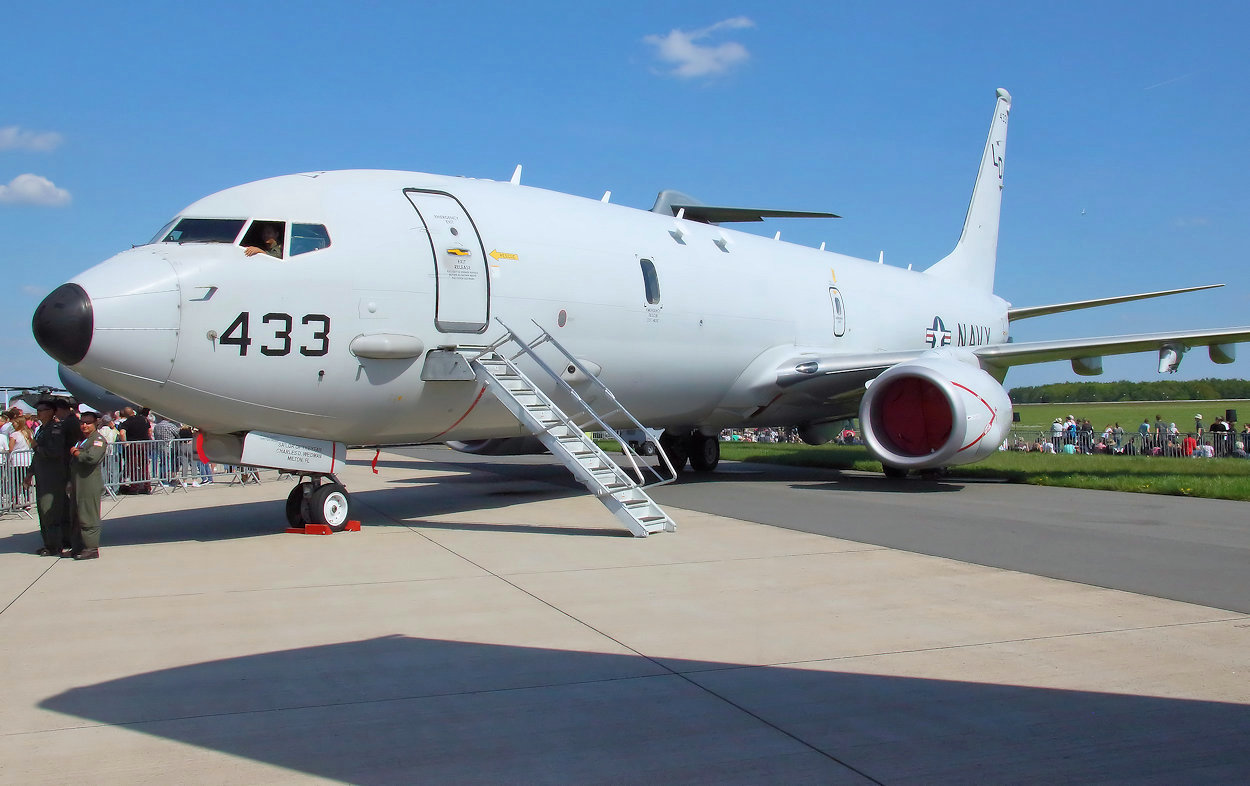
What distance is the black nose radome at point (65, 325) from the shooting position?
7.54 meters

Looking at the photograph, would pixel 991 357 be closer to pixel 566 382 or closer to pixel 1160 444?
pixel 566 382

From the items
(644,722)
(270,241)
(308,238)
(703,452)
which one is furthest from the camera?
(703,452)

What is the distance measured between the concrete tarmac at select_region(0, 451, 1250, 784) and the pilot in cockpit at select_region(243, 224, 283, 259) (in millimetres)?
2664

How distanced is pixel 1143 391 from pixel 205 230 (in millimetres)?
110247

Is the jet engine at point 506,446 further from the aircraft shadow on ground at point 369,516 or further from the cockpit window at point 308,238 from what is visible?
the cockpit window at point 308,238

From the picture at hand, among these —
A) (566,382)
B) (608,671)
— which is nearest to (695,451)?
(566,382)

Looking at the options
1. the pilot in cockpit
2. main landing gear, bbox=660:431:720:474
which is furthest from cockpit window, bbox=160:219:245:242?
main landing gear, bbox=660:431:720:474

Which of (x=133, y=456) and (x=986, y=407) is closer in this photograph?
(x=986, y=407)

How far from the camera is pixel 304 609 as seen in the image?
20.1 ft

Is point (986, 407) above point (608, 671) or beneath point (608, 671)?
above

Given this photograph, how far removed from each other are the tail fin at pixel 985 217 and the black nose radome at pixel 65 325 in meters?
17.9

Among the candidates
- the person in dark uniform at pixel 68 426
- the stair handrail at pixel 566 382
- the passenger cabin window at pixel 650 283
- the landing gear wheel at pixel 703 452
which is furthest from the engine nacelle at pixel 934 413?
the person in dark uniform at pixel 68 426

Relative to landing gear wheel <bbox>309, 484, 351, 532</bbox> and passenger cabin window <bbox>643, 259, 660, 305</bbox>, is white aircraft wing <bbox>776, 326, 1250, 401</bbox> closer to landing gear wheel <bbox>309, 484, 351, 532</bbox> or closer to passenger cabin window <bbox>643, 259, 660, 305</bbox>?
passenger cabin window <bbox>643, 259, 660, 305</bbox>

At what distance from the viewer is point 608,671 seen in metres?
4.62
